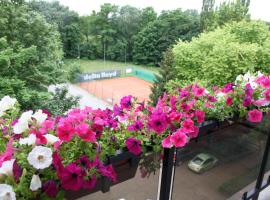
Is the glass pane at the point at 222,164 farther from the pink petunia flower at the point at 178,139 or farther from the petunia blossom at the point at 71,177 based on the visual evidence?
the petunia blossom at the point at 71,177

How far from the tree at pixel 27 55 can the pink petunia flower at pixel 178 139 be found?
571 cm

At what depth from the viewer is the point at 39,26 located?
7.08m

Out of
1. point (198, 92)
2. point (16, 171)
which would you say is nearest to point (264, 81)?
point (198, 92)

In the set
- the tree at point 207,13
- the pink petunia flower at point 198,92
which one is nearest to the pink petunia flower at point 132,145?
the pink petunia flower at point 198,92

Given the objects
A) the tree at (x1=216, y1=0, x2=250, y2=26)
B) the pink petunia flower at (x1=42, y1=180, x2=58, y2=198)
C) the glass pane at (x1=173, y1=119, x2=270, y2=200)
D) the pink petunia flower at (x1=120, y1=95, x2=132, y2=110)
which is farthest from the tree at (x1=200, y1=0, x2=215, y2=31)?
the pink petunia flower at (x1=42, y1=180, x2=58, y2=198)

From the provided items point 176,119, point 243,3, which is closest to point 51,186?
point 176,119

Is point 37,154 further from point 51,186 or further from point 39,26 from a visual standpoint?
point 39,26

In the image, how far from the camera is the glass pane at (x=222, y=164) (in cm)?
126

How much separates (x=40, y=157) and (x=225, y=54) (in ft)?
21.7

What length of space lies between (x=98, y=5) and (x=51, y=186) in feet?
78.4

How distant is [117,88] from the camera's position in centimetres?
1645

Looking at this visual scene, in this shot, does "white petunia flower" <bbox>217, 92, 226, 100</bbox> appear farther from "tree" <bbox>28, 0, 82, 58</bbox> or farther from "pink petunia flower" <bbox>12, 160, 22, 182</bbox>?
"tree" <bbox>28, 0, 82, 58</bbox>

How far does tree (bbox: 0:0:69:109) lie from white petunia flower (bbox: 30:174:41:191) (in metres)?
5.79

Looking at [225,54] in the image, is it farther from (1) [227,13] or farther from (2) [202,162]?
(1) [227,13]
